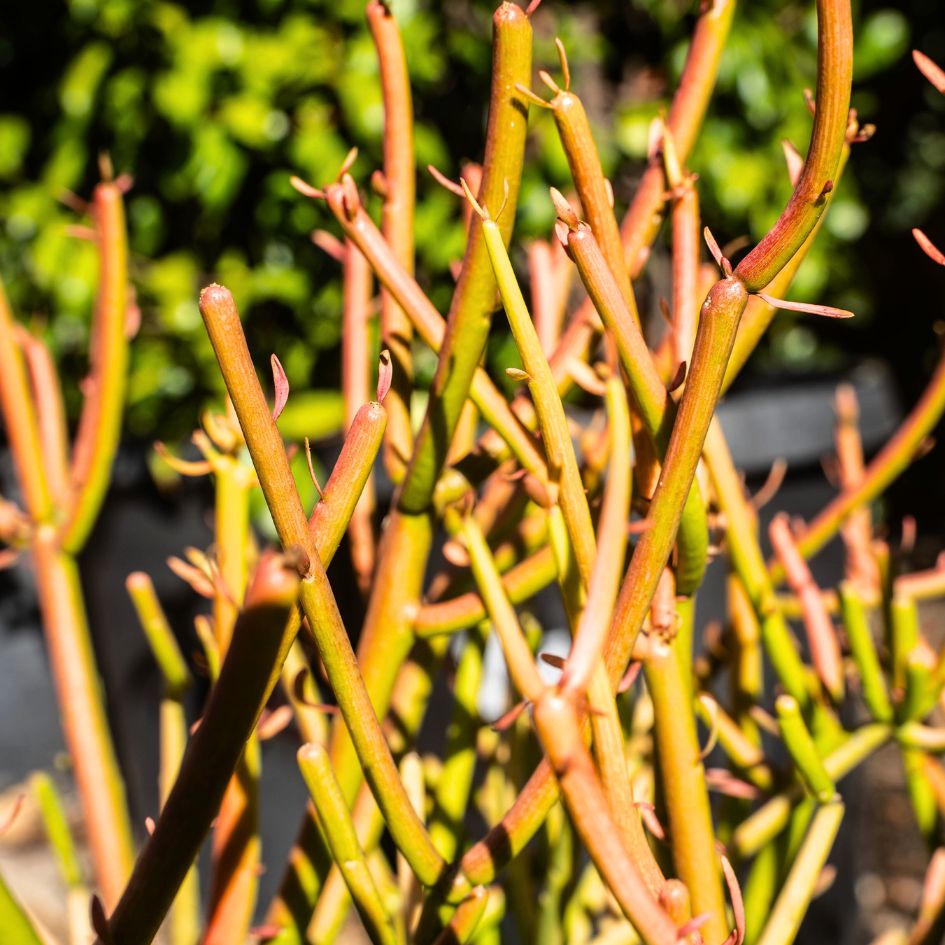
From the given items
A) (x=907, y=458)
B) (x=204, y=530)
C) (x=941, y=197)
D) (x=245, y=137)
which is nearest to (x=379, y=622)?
(x=907, y=458)

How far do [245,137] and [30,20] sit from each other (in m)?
0.39

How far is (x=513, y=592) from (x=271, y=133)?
3.92 ft

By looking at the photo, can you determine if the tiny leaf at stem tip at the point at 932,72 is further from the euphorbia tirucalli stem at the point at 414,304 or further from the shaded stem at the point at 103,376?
the shaded stem at the point at 103,376

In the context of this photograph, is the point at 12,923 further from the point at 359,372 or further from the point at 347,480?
the point at 359,372

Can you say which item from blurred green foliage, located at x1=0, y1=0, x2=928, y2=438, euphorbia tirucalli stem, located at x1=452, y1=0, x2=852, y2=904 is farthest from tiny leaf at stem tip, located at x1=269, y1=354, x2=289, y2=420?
blurred green foliage, located at x1=0, y1=0, x2=928, y2=438

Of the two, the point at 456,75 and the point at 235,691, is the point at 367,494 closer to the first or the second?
the point at 235,691

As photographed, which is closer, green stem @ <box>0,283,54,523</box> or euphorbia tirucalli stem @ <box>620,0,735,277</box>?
euphorbia tirucalli stem @ <box>620,0,735,277</box>

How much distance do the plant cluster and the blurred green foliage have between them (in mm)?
948

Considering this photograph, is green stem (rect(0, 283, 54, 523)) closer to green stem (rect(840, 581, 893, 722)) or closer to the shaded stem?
the shaded stem

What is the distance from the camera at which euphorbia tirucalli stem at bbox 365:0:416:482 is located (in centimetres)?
39

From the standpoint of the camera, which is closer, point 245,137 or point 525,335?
point 525,335

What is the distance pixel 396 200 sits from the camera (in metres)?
0.43

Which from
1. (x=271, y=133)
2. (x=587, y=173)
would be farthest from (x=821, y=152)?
(x=271, y=133)

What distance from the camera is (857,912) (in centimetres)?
91
